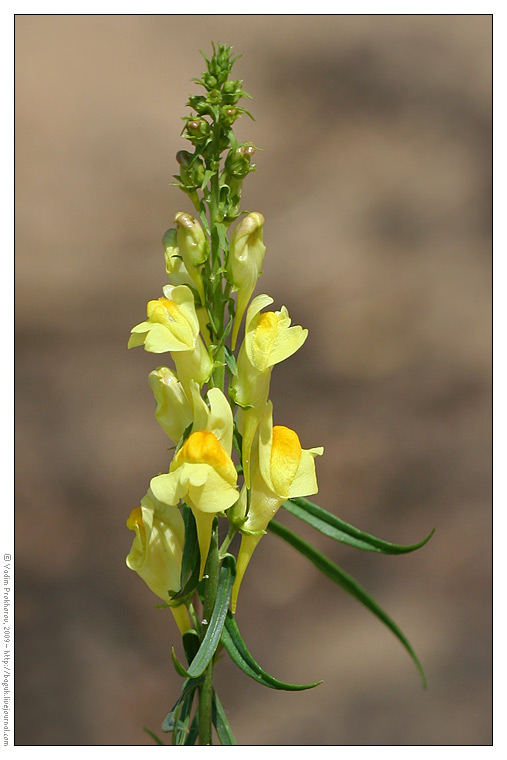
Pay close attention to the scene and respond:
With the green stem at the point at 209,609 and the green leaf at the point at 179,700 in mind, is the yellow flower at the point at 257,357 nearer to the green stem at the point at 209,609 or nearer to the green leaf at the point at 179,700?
the green stem at the point at 209,609

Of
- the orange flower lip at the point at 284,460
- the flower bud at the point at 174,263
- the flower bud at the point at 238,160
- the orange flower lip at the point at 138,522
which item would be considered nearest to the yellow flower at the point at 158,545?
the orange flower lip at the point at 138,522

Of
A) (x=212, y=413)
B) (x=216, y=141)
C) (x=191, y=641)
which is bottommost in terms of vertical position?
(x=191, y=641)

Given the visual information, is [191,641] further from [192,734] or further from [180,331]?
[180,331]

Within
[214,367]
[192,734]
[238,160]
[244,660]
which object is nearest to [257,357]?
[214,367]

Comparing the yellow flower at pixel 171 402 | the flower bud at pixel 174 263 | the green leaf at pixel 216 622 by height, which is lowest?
the green leaf at pixel 216 622

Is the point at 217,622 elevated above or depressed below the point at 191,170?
below

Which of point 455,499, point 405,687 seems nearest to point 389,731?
point 405,687
